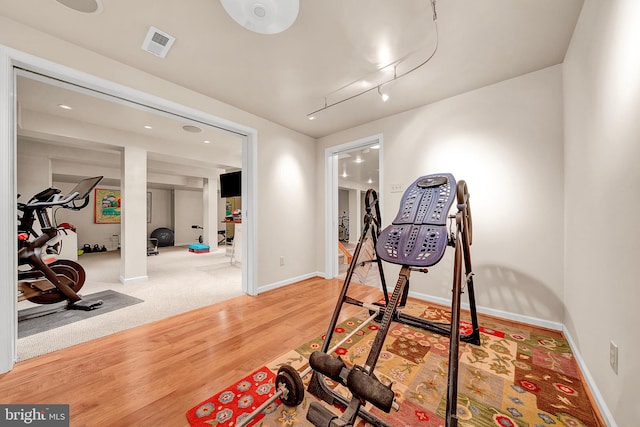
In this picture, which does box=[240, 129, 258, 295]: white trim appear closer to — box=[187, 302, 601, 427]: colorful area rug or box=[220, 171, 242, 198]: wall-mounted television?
box=[187, 302, 601, 427]: colorful area rug

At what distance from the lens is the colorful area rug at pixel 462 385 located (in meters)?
1.27

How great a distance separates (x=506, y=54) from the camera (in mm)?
2051

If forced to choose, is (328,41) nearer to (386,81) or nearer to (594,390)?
(386,81)

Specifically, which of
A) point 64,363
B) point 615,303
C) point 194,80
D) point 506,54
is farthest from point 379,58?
point 64,363

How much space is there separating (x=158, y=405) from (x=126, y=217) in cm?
349

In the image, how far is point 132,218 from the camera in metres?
3.92

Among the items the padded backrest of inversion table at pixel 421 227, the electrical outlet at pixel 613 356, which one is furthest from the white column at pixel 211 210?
the electrical outlet at pixel 613 356

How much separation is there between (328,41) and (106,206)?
9.39 m

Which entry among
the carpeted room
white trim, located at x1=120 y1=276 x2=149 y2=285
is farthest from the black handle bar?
white trim, located at x1=120 y1=276 x2=149 y2=285

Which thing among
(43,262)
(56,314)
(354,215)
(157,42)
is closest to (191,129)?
(157,42)

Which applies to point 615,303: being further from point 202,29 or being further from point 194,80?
point 194,80

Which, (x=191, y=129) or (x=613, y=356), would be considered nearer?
(x=613, y=356)

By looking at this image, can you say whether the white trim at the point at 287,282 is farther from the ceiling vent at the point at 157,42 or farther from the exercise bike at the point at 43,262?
the ceiling vent at the point at 157,42

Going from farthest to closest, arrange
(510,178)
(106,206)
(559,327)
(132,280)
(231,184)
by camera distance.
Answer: (106,206)
(231,184)
(132,280)
(510,178)
(559,327)
